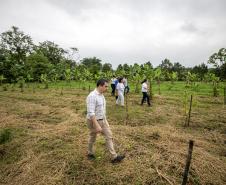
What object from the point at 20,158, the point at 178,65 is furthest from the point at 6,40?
the point at 178,65

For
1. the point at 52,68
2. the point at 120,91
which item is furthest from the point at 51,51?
the point at 120,91

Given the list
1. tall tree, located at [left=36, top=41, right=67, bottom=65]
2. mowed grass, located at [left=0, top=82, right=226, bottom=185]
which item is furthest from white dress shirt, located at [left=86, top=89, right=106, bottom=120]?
tall tree, located at [left=36, top=41, right=67, bottom=65]

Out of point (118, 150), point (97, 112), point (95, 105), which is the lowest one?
point (118, 150)

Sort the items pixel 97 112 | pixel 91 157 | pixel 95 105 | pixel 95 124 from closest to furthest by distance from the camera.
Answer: pixel 95 124
pixel 95 105
pixel 97 112
pixel 91 157

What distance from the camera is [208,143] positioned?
6645mm

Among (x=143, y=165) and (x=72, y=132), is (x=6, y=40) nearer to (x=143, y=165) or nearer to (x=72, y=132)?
(x=72, y=132)

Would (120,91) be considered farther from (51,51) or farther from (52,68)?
(51,51)

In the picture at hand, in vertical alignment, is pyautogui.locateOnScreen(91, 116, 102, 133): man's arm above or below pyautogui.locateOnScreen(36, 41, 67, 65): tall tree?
below

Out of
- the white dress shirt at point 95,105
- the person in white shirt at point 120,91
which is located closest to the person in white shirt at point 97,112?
the white dress shirt at point 95,105

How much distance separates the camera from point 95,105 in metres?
4.62

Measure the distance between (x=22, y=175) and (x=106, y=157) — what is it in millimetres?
2033

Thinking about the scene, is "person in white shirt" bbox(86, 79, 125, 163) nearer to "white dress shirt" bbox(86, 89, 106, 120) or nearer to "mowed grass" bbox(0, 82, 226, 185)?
"white dress shirt" bbox(86, 89, 106, 120)

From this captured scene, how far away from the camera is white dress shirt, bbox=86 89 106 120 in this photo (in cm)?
453

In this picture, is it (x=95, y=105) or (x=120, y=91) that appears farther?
(x=120, y=91)
